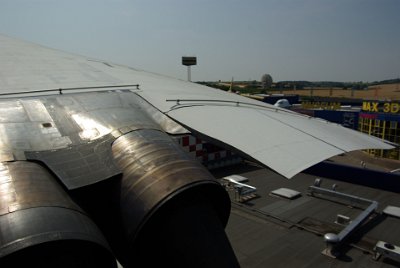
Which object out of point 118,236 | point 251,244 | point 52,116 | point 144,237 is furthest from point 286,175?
point 251,244

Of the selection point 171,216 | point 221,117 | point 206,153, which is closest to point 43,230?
point 171,216

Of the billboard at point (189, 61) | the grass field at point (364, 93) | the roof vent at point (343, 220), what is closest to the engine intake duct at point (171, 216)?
the roof vent at point (343, 220)

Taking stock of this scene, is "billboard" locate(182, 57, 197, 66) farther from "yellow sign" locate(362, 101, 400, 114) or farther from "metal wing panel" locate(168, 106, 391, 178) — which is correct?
"metal wing panel" locate(168, 106, 391, 178)

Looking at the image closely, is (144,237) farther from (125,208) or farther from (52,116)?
(52,116)

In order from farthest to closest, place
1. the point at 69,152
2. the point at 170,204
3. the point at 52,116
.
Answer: the point at 52,116, the point at 69,152, the point at 170,204

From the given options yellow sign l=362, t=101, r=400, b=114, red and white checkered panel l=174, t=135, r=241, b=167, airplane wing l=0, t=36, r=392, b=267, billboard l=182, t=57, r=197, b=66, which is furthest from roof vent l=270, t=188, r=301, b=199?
billboard l=182, t=57, r=197, b=66
